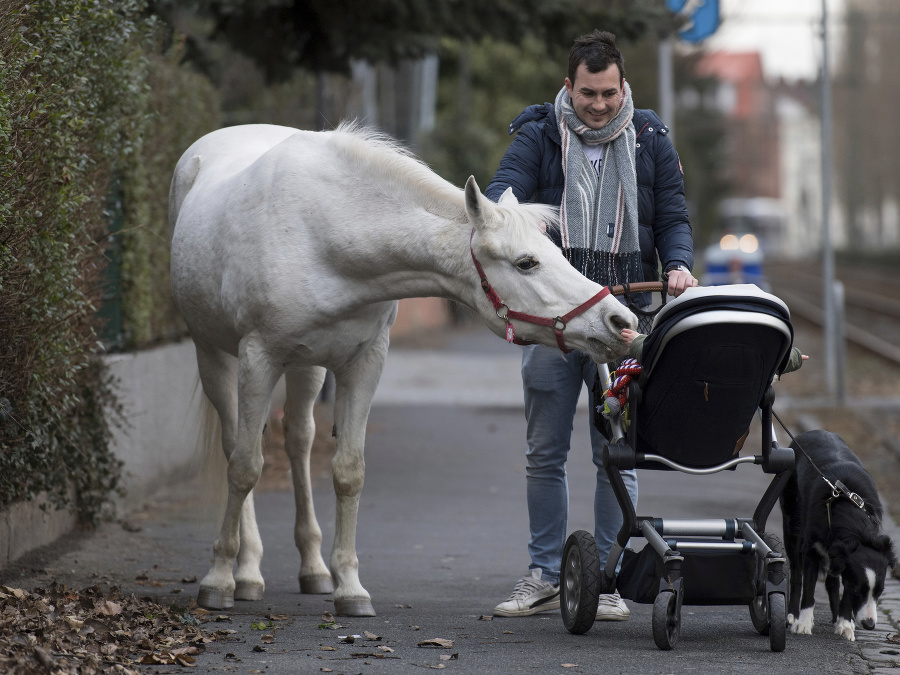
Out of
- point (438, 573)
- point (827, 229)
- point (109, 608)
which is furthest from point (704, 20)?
point (109, 608)

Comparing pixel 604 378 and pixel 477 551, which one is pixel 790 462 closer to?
pixel 604 378

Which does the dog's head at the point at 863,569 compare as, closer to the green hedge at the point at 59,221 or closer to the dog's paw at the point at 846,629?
the dog's paw at the point at 846,629

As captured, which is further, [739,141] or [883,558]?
→ [739,141]

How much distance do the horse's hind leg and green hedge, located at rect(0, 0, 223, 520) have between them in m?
1.06

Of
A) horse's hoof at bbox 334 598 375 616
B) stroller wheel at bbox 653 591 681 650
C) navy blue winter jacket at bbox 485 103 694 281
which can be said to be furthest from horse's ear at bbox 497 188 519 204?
horse's hoof at bbox 334 598 375 616

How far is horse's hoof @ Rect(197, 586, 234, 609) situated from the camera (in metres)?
Result: 5.59

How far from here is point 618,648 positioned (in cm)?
493

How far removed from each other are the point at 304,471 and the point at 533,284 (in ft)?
6.82

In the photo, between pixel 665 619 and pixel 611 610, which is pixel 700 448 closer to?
pixel 665 619

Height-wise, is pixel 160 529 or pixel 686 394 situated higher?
pixel 686 394

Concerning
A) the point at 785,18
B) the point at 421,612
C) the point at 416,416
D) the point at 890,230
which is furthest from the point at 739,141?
the point at 421,612

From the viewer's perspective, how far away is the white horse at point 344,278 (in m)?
4.88

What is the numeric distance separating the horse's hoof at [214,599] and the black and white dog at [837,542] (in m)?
2.41

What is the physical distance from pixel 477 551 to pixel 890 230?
9204cm
